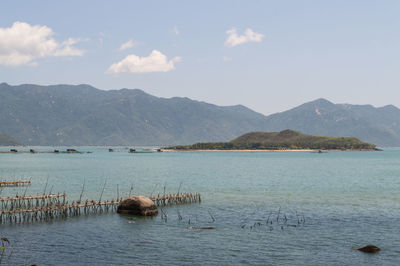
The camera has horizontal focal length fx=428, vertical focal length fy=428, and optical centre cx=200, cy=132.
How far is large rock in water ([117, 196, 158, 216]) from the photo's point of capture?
157 ft

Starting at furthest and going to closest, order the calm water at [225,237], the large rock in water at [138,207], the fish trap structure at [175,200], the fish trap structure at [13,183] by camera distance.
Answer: the fish trap structure at [13,183] < the fish trap structure at [175,200] < the large rock in water at [138,207] < the calm water at [225,237]

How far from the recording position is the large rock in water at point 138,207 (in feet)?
157

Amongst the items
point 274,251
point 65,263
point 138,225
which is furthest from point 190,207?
point 65,263

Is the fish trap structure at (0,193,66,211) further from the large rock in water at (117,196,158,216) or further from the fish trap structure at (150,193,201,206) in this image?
the fish trap structure at (150,193,201,206)

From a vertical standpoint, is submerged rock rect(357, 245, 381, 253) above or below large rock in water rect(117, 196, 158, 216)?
below

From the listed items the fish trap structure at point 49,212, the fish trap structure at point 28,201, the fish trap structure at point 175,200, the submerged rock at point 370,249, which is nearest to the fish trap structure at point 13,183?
the fish trap structure at point 28,201

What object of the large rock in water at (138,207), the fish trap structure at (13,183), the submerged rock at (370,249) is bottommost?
the fish trap structure at (13,183)

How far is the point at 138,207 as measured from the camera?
157 ft

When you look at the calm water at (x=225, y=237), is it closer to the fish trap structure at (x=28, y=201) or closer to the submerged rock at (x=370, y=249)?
the submerged rock at (x=370, y=249)

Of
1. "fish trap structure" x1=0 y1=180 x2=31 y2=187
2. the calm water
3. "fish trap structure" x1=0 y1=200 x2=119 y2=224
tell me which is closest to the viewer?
the calm water

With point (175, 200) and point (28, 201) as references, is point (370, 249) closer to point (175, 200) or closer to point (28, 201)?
point (175, 200)

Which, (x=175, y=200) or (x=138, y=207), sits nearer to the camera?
(x=138, y=207)

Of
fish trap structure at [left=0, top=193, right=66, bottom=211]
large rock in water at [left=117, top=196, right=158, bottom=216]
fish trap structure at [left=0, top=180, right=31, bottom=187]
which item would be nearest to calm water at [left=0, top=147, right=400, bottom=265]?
large rock in water at [left=117, top=196, right=158, bottom=216]

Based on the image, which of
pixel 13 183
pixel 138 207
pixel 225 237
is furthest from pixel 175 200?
pixel 13 183
